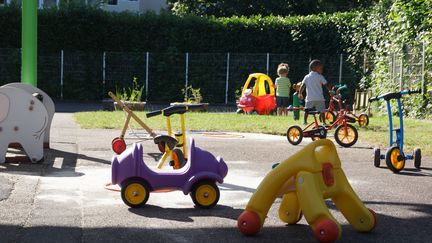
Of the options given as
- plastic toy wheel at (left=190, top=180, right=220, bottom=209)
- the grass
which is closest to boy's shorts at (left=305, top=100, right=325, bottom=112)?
the grass

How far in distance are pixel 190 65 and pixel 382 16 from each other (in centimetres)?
879

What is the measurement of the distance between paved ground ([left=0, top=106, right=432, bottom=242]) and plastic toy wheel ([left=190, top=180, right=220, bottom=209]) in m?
0.08

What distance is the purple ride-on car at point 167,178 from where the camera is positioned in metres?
6.98

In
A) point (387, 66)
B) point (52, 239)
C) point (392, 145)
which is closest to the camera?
point (52, 239)

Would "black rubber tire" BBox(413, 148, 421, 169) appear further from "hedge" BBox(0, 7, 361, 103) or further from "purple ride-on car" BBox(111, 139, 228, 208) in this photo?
"hedge" BBox(0, 7, 361, 103)

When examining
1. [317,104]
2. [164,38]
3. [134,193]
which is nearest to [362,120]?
[317,104]

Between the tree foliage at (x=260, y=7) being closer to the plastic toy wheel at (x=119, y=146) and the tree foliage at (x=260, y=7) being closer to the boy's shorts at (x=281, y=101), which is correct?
the boy's shorts at (x=281, y=101)

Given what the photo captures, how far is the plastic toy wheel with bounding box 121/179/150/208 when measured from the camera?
696 centimetres

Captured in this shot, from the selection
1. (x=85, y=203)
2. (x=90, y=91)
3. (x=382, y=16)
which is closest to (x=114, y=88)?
(x=90, y=91)

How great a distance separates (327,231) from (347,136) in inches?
282

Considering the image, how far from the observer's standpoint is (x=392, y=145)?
984cm

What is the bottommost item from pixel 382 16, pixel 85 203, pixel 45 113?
pixel 85 203

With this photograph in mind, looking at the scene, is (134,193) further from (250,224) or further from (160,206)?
(250,224)

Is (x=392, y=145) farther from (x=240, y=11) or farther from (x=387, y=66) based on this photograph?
(x=240, y=11)
